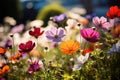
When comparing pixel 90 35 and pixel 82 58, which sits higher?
pixel 90 35

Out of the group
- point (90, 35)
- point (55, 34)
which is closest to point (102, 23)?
point (90, 35)

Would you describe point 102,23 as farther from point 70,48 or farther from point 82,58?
point 82,58

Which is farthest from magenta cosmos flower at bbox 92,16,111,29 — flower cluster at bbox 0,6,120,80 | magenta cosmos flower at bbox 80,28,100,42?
magenta cosmos flower at bbox 80,28,100,42

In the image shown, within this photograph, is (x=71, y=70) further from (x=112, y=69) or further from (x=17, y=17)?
(x=17, y=17)

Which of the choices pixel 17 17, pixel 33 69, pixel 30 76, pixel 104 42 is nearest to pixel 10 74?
pixel 30 76

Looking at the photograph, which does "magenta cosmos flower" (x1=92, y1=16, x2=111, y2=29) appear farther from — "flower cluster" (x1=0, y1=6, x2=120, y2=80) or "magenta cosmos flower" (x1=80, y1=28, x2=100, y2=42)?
"magenta cosmos flower" (x1=80, y1=28, x2=100, y2=42)

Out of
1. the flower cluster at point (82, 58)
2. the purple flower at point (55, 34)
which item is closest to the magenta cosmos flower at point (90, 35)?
the flower cluster at point (82, 58)

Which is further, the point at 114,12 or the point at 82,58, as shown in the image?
the point at 114,12

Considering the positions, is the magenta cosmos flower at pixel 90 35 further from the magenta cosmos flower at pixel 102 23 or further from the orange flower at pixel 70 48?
the magenta cosmos flower at pixel 102 23

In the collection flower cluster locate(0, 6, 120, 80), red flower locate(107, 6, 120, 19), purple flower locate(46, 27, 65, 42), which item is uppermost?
red flower locate(107, 6, 120, 19)
